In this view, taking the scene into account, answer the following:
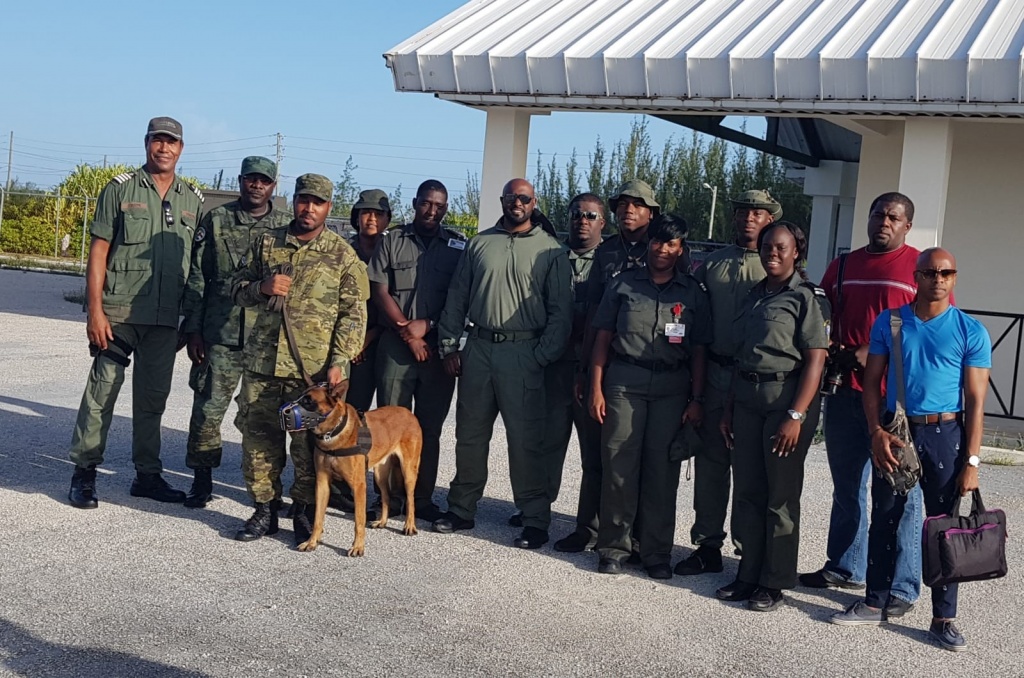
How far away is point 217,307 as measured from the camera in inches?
250

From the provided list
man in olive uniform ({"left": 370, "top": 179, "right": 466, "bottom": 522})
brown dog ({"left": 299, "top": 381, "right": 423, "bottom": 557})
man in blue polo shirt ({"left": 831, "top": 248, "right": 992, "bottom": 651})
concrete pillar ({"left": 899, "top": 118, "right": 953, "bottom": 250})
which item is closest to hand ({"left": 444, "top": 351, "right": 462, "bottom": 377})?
man in olive uniform ({"left": 370, "top": 179, "right": 466, "bottom": 522})

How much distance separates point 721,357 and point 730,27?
6115mm

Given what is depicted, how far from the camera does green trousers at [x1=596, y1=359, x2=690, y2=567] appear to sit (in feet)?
18.5

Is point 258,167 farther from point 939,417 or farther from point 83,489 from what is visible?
point 939,417

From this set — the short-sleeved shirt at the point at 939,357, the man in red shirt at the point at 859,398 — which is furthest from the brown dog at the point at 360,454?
the short-sleeved shirt at the point at 939,357

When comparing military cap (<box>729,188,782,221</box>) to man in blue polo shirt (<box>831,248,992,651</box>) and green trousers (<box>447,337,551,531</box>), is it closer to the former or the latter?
man in blue polo shirt (<box>831,248,992,651</box>)

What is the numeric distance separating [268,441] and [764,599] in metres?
2.64

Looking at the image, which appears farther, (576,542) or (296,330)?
(576,542)

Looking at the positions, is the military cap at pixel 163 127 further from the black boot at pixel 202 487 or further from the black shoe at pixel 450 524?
the black shoe at pixel 450 524

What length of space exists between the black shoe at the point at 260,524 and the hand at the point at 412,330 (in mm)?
1178

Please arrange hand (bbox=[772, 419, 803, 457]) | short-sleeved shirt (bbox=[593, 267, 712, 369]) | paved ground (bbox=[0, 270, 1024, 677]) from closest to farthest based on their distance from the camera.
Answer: paved ground (bbox=[0, 270, 1024, 677])
hand (bbox=[772, 419, 803, 457])
short-sleeved shirt (bbox=[593, 267, 712, 369])

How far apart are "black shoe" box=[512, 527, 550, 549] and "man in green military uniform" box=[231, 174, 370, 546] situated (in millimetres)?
1135

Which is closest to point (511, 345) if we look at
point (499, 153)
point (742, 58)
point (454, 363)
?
point (454, 363)

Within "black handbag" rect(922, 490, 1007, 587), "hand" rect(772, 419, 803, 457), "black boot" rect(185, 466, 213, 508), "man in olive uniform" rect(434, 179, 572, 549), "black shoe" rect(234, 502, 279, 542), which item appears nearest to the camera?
"black handbag" rect(922, 490, 1007, 587)
